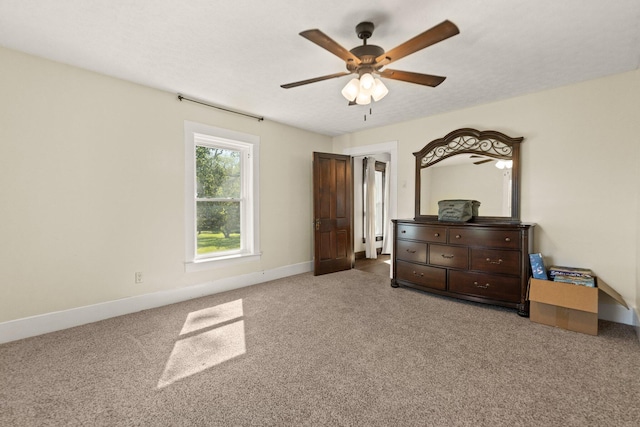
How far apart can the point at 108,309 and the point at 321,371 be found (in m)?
2.46

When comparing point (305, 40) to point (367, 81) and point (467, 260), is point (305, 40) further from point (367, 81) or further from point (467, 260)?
point (467, 260)

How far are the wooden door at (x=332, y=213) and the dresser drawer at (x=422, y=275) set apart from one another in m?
1.30

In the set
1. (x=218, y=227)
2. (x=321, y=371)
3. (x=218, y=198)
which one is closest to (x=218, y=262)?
(x=218, y=227)

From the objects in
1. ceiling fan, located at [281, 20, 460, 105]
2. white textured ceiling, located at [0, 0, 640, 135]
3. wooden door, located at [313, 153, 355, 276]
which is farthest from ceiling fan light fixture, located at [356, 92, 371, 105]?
wooden door, located at [313, 153, 355, 276]

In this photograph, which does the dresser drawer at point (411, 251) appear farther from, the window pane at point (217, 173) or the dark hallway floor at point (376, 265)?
the window pane at point (217, 173)

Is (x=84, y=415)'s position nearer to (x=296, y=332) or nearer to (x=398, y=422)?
(x=296, y=332)

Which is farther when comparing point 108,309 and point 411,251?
point 411,251

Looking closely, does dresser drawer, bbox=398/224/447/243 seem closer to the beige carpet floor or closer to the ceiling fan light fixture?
the beige carpet floor

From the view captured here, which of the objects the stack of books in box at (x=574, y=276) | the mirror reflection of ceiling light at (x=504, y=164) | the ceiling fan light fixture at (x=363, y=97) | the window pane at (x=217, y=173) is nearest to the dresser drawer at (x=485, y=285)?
the stack of books in box at (x=574, y=276)

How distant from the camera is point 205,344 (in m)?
2.41

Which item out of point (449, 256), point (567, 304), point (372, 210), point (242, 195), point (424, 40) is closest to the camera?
point (424, 40)

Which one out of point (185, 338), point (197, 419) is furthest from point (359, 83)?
point (185, 338)

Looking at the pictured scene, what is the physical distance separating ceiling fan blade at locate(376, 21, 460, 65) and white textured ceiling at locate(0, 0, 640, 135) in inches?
11.0

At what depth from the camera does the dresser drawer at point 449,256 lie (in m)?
3.43
